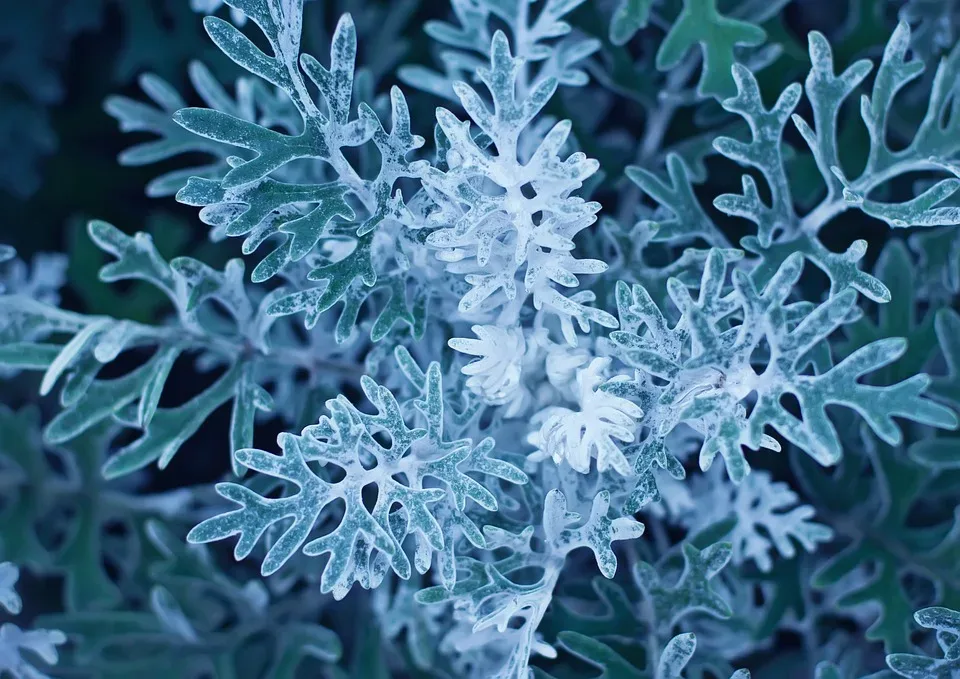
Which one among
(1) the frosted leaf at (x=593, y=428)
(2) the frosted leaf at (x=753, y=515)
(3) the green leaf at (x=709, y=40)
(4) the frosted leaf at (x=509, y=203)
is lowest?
(2) the frosted leaf at (x=753, y=515)

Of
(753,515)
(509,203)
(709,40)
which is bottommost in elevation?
(753,515)

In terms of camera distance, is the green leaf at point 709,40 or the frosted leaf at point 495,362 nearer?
the frosted leaf at point 495,362

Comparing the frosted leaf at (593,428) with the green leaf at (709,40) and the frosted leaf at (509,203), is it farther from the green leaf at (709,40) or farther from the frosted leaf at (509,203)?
the green leaf at (709,40)

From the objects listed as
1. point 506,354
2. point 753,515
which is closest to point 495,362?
point 506,354

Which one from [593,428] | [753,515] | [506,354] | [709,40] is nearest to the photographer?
[593,428]

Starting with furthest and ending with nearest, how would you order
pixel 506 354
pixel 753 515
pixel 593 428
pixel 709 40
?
pixel 753 515, pixel 709 40, pixel 506 354, pixel 593 428

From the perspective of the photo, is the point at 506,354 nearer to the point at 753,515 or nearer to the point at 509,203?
the point at 509,203

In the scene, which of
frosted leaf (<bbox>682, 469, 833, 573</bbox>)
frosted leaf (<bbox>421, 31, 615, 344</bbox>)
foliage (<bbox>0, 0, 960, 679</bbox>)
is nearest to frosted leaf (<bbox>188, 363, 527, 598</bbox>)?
foliage (<bbox>0, 0, 960, 679</bbox>)

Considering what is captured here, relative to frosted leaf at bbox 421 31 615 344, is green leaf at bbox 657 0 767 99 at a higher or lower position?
higher

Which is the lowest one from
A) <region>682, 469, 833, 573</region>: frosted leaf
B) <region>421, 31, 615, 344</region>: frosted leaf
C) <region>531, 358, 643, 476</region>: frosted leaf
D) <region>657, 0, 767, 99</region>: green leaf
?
<region>682, 469, 833, 573</region>: frosted leaf

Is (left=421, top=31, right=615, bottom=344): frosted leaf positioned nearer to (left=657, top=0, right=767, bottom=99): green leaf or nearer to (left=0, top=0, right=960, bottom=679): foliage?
(left=0, top=0, right=960, bottom=679): foliage

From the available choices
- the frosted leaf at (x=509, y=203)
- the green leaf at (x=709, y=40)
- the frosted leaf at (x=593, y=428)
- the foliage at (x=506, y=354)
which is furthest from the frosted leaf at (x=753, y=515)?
the green leaf at (x=709, y=40)
